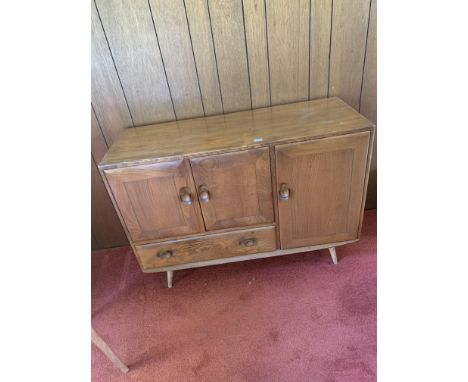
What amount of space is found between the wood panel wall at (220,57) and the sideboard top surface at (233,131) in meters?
0.07

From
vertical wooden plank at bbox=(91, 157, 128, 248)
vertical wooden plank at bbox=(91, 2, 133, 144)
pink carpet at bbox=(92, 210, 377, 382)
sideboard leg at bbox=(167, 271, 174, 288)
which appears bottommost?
pink carpet at bbox=(92, 210, 377, 382)

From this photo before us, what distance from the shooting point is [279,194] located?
39.6 inches

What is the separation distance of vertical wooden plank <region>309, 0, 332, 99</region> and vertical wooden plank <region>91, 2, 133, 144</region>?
777 millimetres

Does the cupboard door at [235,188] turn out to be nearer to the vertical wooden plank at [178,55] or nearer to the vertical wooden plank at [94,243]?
the vertical wooden plank at [178,55]

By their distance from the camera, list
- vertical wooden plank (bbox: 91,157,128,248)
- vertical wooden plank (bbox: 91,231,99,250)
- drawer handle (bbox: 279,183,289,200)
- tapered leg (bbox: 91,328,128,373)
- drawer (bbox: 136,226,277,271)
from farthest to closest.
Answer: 1. vertical wooden plank (bbox: 91,231,99,250)
2. vertical wooden plank (bbox: 91,157,128,248)
3. drawer (bbox: 136,226,277,271)
4. drawer handle (bbox: 279,183,289,200)
5. tapered leg (bbox: 91,328,128,373)

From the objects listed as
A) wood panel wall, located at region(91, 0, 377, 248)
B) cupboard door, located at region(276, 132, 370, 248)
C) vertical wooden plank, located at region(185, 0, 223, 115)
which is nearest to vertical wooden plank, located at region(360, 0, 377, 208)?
wood panel wall, located at region(91, 0, 377, 248)

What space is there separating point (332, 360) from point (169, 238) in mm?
722

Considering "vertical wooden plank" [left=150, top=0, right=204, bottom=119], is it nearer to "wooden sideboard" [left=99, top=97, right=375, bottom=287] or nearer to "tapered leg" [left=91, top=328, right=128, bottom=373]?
"wooden sideboard" [left=99, top=97, right=375, bottom=287]

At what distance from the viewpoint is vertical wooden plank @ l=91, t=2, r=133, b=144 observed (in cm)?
104

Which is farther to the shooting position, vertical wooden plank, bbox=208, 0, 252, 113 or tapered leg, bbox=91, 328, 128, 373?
vertical wooden plank, bbox=208, 0, 252, 113

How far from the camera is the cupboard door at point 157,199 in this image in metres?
0.93

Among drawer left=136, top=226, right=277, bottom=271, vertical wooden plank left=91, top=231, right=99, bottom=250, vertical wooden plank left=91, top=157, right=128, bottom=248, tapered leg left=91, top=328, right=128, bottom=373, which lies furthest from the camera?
vertical wooden plank left=91, top=231, right=99, bottom=250

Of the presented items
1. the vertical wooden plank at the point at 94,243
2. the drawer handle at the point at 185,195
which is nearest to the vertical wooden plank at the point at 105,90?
the drawer handle at the point at 185,195
